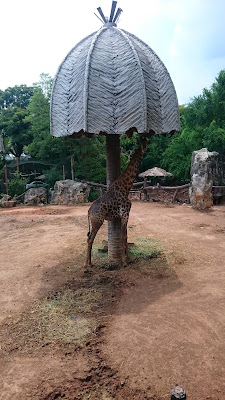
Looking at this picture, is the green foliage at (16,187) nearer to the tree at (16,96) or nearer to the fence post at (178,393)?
the tree at (16,96)

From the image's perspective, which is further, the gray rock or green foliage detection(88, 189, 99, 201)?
green foliage detection(88, 189, 99, 201)

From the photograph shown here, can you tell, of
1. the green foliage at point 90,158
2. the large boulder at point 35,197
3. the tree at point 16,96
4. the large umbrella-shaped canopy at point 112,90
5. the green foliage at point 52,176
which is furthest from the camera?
the tree at point 16,96

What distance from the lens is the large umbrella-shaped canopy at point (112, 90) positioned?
4641mm

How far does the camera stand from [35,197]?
55.8ft

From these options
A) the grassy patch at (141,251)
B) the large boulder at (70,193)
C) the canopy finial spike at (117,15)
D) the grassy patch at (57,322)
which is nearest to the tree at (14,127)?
the large boulder at (70,193)

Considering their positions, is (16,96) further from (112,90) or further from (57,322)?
(57,322)

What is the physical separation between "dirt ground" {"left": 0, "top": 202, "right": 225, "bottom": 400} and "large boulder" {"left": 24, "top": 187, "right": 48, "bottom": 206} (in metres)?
9.86

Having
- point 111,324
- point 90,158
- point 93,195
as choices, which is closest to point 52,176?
point 90,158

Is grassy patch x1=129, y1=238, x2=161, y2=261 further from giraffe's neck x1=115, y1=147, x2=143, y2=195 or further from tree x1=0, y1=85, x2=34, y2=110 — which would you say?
tree x1=0, y1=85, x2=34, y2=110

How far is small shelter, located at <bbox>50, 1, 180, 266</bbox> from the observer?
4.64 metres

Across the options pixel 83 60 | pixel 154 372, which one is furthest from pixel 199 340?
pixel 83 60

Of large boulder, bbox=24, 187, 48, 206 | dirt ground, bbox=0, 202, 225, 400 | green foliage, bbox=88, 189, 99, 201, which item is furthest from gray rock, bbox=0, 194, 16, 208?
dirt ground, bbox=0, 202, 225, 400

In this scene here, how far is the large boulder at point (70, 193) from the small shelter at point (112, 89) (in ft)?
36.9

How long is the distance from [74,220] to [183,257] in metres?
5.04
